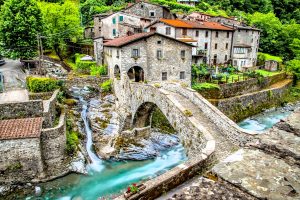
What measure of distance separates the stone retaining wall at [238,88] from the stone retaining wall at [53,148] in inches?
786

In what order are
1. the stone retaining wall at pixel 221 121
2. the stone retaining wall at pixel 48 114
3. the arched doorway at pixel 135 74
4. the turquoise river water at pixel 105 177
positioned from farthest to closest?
the arched doorway at pixel 135 74 < the stone retaining wall at pixel 48 114 < the turquoise river water at pixel 105 177 < the stone retaining wall at pixel 221 121

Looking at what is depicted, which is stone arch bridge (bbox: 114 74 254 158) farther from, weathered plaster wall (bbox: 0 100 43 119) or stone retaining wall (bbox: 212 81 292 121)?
stone retaining wall (bbox: 212 81 292 121)

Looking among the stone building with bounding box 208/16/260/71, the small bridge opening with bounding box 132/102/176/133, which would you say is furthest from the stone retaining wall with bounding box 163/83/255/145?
the stone building with bounding box 208/16/260/71

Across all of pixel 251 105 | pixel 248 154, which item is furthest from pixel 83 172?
A: pixel 251 105

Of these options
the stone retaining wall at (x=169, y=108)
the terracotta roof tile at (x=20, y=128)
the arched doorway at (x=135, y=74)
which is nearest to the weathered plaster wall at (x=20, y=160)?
the terracotta roof tile at (x=20, y=128)

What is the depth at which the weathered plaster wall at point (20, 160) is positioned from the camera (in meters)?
17.6

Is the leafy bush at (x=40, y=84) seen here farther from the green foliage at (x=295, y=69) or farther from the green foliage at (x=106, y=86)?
the green foliage at (x=295, y=69)

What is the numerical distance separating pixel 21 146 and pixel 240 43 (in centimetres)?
4485

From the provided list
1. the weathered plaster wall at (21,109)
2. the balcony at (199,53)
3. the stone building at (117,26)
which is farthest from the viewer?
the balcony at (199,53)

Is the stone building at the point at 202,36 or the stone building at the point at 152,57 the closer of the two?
the stone building at the point at 152,57

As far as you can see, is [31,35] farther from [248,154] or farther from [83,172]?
[248,154]

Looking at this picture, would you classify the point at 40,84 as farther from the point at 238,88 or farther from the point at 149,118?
the point at 238,88

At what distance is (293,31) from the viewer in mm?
63000

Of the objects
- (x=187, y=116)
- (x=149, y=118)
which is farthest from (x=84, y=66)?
(x=187, y=116)
